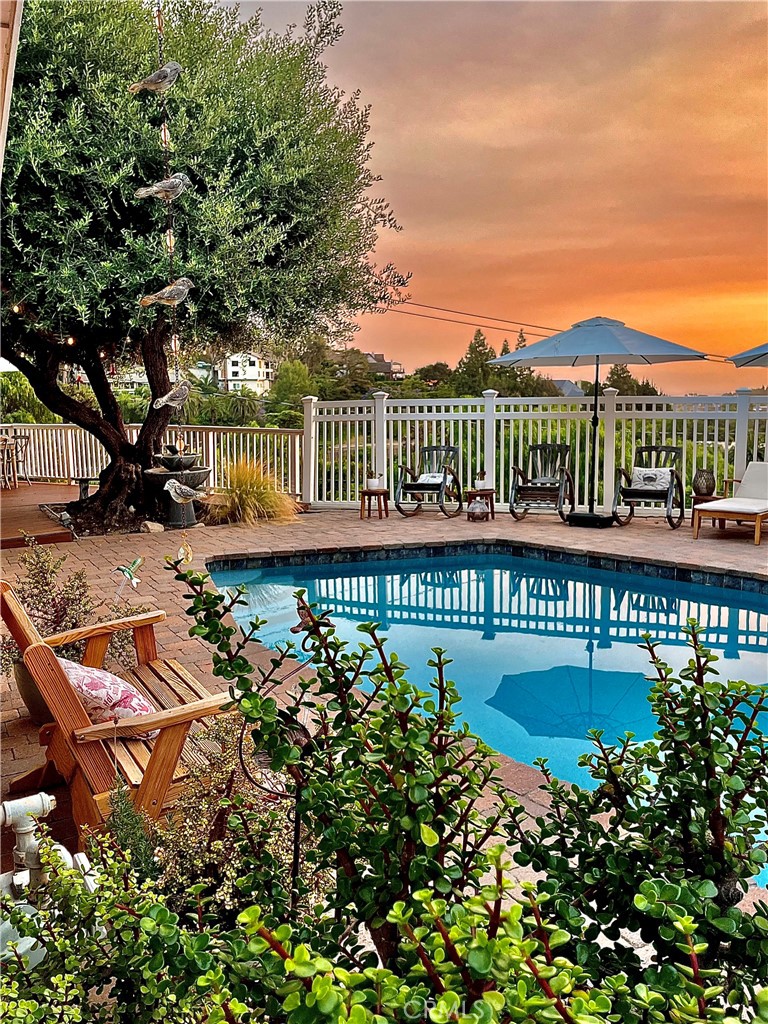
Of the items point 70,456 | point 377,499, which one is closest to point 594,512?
point 377,499

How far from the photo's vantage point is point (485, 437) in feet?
32.6

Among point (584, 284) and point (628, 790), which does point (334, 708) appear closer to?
point (628, 790)

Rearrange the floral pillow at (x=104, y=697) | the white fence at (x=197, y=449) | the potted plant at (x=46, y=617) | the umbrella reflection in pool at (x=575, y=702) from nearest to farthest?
the floral pillow at (x=104, y=697) < the potted plant at (x=46, y=617) < the umbrella reflection in pool at (x=575, y=702) < the white fence at (x=197, y=449)

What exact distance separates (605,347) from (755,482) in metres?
2.23

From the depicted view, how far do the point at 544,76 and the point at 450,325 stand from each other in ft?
22.3

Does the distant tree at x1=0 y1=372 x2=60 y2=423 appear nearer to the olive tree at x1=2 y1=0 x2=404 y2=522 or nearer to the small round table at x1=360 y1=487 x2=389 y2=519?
the olive tree at x1=2 y1=0 x2=404 y2=522

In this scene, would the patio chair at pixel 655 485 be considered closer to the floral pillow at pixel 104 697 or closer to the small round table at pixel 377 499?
the small round table at pixel 377 499

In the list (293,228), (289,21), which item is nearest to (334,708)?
(293,228)

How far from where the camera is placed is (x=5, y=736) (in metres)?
3.29

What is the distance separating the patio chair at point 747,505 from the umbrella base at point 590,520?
1.05 meters

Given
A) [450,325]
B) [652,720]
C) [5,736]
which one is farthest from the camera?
[450,325]

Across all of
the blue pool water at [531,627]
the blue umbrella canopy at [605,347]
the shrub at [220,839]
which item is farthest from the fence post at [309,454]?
the shrub at [220,839]

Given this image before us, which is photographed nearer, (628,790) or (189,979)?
(189,979)

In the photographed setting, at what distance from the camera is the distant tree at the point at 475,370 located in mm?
17219
